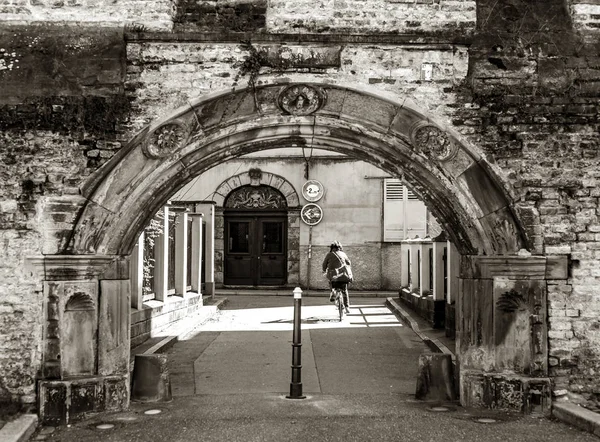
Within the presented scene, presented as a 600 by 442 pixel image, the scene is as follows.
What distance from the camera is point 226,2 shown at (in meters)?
6.68

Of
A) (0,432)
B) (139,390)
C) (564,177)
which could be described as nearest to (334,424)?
(139,390)

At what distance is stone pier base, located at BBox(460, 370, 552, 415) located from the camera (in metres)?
6.29

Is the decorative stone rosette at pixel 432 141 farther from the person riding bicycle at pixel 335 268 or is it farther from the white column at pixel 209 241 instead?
the white column at pixel 209 241

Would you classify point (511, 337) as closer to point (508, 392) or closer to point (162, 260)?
point (508, 392)

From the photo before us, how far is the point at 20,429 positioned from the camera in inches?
221

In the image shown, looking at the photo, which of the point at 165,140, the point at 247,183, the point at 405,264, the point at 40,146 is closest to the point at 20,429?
the point at 40,146

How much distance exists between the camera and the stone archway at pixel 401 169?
6.40m

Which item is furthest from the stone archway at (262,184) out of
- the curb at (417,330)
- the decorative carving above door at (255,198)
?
the curb at (417,330)

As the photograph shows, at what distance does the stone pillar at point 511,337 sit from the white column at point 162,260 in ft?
18.8

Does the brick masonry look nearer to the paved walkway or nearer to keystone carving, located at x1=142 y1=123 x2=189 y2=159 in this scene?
keystone carving, located at x1=142 y1=123 x2=189 y2=159

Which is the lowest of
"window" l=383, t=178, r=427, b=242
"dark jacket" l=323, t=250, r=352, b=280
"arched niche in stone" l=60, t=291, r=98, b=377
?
"arched niche in stone" l=60, t=291, r=98, b=377

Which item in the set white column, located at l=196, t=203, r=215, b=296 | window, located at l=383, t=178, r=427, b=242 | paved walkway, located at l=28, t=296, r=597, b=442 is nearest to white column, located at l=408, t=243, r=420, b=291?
paved walkway, located at l=28, t=296, r=597, b=442

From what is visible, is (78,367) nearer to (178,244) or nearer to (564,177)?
(564,177)

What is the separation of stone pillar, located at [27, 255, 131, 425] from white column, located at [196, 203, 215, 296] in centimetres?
930
